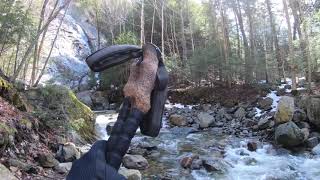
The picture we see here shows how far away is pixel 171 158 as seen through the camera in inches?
400

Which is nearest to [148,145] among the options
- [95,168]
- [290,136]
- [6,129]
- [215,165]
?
[215,165]

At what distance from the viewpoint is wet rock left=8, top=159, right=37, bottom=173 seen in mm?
5891

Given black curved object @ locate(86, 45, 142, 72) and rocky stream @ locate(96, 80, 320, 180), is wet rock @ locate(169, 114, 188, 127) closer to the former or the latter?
rocky stream @ locate(96, 80, 320, 180)

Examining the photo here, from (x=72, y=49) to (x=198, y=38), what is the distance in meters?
10.2

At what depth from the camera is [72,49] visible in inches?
1170

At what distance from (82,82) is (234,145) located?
657 inches

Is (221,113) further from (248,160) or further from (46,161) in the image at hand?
(46,161)

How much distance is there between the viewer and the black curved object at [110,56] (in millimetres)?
2045

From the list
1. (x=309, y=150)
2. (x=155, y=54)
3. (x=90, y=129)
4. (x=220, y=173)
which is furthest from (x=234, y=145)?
(x=155, y=54)

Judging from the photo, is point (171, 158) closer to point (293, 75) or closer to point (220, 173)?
point (220, 173)

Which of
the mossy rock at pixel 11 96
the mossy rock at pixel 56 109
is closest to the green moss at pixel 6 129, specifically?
the mossy rock at pixel 11 96

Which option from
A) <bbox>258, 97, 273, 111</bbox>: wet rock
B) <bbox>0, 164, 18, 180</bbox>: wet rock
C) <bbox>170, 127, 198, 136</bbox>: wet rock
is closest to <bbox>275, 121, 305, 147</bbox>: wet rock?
<bbox>170, 127, 198, 136</bbox>: wet rock

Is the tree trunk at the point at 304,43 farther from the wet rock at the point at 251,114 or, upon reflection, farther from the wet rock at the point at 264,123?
Result: the wet rock at the point at 264,123

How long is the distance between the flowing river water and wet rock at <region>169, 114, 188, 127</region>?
2.17 m
